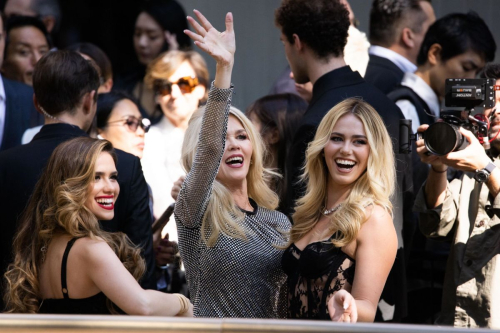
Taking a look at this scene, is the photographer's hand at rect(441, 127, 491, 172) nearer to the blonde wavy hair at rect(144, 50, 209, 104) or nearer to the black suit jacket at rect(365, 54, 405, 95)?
the black suit jacket at rect(365, 54, 405, 95)

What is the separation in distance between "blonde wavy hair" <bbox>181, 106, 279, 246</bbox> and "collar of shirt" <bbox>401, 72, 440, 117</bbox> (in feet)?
4.36

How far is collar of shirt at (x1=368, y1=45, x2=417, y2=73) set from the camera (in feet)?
17.4

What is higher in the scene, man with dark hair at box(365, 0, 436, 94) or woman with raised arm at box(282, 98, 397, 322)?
man with dark hair at box(365, 0, 436, 94)

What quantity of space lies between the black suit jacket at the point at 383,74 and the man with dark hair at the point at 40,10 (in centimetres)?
258

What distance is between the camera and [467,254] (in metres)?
3.46

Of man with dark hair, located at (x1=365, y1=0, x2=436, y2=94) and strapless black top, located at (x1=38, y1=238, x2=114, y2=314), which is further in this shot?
man with dark hair, located at (x1=365, y1=0, x2=436, y2=94)

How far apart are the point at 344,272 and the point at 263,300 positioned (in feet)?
1.55

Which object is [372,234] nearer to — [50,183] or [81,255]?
[81,255]

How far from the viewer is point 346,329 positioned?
1.78 meters

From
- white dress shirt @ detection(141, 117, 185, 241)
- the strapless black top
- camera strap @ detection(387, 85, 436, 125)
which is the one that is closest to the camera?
the strapless black top

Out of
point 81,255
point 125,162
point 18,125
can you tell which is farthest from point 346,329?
point 18,125

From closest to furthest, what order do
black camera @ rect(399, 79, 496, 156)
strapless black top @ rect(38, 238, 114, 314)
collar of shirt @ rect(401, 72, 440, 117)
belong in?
strapless black top @ rect(38, 238, 114, 314), black camera @ rect(399, 79, 496, 156), collar of shirt @ rect(401, 72, 440, 117)

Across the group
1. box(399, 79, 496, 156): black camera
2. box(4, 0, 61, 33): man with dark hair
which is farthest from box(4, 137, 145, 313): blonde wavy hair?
box(4, 0, 61, 33): man with dark hair

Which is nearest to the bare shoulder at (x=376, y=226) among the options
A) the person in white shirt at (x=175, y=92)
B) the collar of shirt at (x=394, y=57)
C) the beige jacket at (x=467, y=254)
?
the beige jacket at (x=467, y=254)
